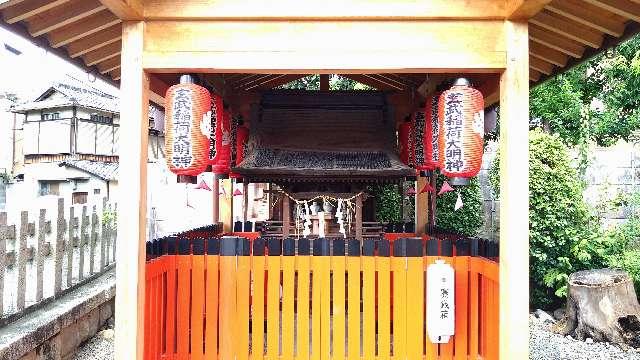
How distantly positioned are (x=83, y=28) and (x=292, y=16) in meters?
2.21

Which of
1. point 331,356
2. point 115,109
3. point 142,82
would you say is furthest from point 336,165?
point 115,109

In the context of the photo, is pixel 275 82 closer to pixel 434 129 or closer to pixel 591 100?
pixel 434 129

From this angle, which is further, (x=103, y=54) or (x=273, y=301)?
(x=103, y=54)

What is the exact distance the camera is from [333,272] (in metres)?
4.65

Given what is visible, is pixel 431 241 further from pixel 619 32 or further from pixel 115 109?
pixel 115 109

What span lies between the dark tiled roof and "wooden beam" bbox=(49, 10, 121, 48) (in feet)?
67.0

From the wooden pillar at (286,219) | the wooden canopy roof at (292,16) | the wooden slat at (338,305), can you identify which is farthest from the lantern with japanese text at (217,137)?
the wooden slat at (338,305)

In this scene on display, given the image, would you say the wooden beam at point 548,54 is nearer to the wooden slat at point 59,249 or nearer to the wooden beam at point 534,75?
the wooden beam at point 534,75

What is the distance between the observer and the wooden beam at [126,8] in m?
3.69

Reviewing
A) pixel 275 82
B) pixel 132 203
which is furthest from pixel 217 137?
pixel 275 82

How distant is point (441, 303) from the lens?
14.7 feet

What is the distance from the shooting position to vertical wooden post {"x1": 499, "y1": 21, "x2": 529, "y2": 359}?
12.9 feet

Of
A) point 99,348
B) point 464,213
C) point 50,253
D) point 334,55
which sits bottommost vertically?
point 99,348

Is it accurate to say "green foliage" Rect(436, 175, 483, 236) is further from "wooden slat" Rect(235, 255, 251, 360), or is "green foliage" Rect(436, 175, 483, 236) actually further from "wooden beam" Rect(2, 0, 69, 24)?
"wooden beam" Rect(2, 0, 69, 24)
